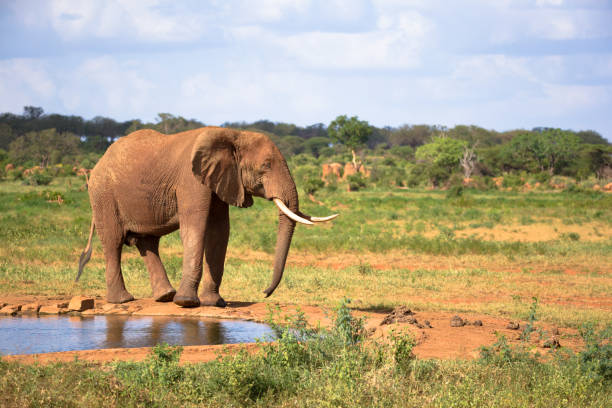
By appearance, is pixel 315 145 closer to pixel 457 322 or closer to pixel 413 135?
pixel 413 135

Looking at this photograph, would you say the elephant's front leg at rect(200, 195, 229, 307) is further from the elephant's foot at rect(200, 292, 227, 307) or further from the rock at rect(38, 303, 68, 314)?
the rock at rect(38, 303, 68, 314)

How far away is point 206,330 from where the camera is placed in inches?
361

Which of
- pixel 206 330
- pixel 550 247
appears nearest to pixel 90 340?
pixel 206 330

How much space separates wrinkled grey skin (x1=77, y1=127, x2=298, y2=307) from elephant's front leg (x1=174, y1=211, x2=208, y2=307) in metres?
0.01

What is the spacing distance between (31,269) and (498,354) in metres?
10.4

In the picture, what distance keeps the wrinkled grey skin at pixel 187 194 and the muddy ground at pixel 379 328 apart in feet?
1.44

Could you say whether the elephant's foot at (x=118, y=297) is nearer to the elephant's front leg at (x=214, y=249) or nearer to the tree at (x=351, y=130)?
the elephant's front leg at (x=214, y=249)

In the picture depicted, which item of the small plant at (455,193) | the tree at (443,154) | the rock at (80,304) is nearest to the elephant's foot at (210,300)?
the rock at (80,304)

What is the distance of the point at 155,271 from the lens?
11.0 meters

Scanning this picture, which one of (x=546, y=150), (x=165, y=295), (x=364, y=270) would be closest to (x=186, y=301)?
(x=165, y=295)

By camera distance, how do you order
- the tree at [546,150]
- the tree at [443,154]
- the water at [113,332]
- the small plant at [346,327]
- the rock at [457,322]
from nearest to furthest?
the small plant at [346,327]
the water at [113,332]
the rock at [457,322]
the tree at [443,154]
the tree at [546,150]

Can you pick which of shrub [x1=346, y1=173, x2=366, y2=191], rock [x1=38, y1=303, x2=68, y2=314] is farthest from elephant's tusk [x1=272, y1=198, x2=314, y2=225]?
shrub [x1=346, y1=173, x2=366, y2=191]

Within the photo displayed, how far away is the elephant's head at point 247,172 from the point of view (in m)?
9.89

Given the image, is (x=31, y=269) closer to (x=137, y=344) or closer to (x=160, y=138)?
(x=160, y=138)
